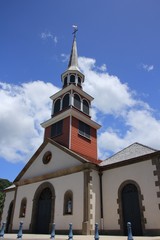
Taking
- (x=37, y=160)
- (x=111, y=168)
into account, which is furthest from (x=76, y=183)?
(x=37, y=160)

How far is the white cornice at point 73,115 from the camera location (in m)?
22.7

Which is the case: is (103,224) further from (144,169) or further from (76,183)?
(144,169)

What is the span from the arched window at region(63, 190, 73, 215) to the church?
51mm

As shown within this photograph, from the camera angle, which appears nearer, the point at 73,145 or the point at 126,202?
the point at 126,202

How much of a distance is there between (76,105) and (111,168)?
33.6ft

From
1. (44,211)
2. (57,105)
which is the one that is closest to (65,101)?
(57,105)

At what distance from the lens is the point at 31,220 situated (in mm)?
18594

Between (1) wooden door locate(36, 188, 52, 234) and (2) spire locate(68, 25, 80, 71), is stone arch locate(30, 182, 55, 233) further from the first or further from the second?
(2) spire locate(68, 25, 80, 71)

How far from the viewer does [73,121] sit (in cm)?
2247

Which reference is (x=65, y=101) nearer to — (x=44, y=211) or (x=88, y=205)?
(x=44, y=211)

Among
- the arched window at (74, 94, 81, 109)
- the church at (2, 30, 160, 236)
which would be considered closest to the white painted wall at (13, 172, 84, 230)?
the church at (2, 30, 160, 236)

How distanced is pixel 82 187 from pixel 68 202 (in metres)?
1.99

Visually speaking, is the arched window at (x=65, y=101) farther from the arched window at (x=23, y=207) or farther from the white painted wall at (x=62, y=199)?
the arched window at (x=23, y=207)

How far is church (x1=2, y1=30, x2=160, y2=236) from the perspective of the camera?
14375mm
